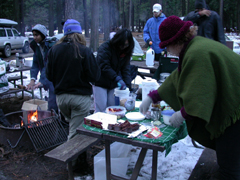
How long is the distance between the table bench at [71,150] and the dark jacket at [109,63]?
3.40ft

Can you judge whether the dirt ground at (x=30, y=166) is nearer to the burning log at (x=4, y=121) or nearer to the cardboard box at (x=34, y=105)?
the burning log at (x=4, y=121)

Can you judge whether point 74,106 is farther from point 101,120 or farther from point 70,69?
point 101,120

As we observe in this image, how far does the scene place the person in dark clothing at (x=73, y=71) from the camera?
2816mm

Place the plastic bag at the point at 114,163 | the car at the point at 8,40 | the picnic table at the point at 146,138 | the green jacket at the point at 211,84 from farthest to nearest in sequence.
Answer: the car at the point at 8,40
the plastic bag at the point at 114,163
the picnic table at the point at 146,138
the green jacket at the point at 211,84

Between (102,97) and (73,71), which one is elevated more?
(73,71)

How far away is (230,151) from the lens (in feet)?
5.81

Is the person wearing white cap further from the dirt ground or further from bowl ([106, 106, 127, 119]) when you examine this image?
bowl ([106, 106, 127, 119])

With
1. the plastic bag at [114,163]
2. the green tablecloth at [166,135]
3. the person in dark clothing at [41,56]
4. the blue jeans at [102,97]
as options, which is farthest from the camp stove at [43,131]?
the green tablecloth at [166,135]

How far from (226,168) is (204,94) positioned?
687 millimetres

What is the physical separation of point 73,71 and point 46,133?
5.16ft

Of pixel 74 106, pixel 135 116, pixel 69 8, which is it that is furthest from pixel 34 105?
pixel 69 8

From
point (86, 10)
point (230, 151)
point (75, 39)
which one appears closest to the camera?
point (230, 151)

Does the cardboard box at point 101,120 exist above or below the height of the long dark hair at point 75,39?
below

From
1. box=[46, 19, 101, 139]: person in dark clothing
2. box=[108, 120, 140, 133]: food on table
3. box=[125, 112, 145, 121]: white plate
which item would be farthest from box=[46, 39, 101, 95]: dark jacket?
box=[108, 120, 140, 133]: food on table
